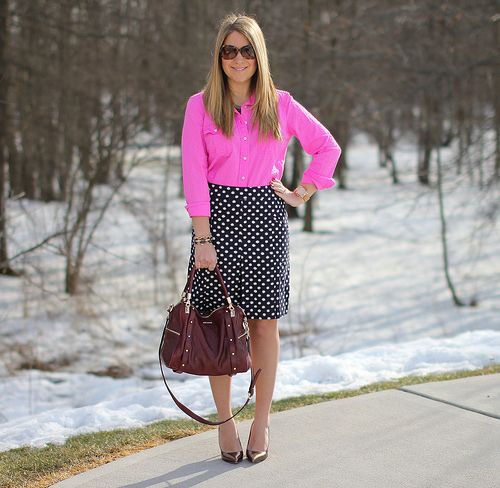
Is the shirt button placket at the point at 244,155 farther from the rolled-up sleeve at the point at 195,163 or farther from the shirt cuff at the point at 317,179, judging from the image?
the shirt cuff at the point at 317,179

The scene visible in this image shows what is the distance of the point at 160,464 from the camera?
3.35m

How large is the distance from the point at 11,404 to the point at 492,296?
367 inches

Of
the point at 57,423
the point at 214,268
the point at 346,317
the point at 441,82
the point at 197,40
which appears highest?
the point at 197,40

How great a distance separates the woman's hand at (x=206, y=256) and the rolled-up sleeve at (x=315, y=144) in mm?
538

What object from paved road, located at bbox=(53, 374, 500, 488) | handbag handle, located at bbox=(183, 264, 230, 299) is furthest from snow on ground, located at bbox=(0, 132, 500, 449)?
handbag handle, located at bbox=(183, 264, 230, 299)

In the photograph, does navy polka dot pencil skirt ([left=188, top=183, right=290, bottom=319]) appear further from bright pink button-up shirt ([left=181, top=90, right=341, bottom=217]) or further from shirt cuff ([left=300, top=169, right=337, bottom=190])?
shirt cuff ([left=300, top=169, right=337, bottom=190])

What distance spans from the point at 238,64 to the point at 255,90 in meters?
0.14

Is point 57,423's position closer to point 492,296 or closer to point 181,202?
point 492,296

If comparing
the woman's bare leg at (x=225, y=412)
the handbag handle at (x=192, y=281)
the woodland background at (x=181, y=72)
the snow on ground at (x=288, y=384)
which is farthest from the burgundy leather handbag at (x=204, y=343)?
the woodland background at (x=181, y=72)

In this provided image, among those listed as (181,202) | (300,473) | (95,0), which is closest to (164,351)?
(300,473)

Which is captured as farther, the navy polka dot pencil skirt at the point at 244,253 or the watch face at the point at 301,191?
the watch face at the point at 301,191

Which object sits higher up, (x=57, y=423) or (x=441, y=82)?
(x=441, y=82)

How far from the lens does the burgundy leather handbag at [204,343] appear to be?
10.2ft

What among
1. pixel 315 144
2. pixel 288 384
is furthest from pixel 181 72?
pixel 315 144
